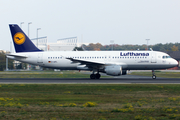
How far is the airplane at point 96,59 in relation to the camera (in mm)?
31141

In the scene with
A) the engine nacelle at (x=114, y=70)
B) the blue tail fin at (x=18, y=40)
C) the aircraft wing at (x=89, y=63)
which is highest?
the blue tail fin at (x=18, y=40)

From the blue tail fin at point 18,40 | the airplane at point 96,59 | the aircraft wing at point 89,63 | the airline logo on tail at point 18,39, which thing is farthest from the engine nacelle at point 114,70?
the airline logo on tail at point 18,39

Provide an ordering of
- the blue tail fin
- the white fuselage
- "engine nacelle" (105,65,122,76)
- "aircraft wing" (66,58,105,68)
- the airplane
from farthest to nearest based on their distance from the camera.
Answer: the blue tail fin → the white fuselage → the airplane → "aircraft wing" (66,58,105,68) → "engine nacelle" (105,65,122,76)

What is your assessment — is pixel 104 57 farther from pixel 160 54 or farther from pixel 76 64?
pixel 160 54

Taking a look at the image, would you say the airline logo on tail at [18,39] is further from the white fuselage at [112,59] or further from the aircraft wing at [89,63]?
the aircraft wing at [89,63]

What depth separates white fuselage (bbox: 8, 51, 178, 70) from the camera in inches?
1237

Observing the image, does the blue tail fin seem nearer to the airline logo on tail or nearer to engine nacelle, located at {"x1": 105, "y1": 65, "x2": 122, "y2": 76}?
the airline logo on tail

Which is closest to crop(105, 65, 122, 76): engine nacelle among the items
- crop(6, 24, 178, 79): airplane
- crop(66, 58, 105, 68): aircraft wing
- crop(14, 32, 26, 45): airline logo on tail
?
crop(6, 24, 178, 79): airplane

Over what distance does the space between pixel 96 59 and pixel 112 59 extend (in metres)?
2.23

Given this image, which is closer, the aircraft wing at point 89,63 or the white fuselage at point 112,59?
the aircraft wing at point 89,63

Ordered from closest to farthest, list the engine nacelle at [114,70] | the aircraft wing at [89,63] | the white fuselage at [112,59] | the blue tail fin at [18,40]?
1. the engine nacelle at [114,70]
2. the aircraft wing at [89,63]
3. the white fuselage at [112,59]
4. the blue tail fin at [18,40]

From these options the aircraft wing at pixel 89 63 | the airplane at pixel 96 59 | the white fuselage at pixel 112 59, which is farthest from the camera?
the white fuselage at pixel 112 59

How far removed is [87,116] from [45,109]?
2459 millimetres

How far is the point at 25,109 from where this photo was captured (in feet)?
36.3
